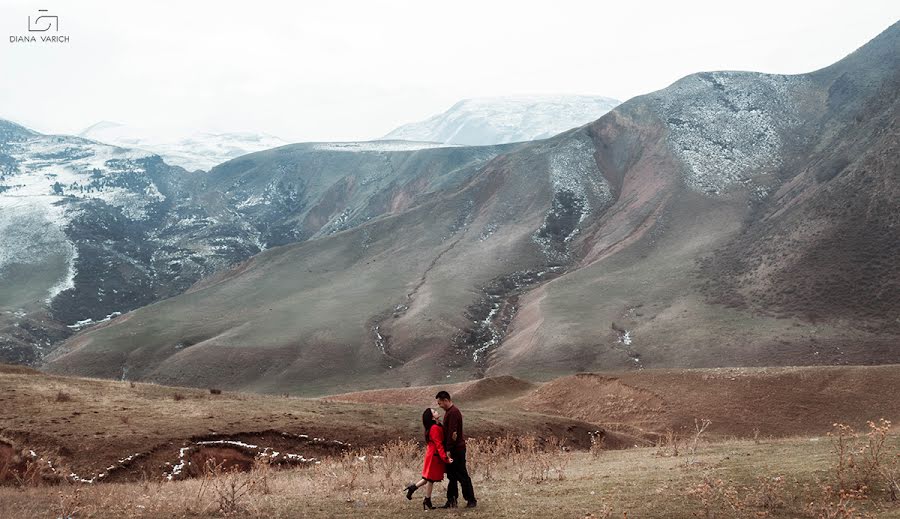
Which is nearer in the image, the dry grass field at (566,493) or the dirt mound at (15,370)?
the dry grass field at (566,493)

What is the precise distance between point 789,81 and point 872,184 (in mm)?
57804

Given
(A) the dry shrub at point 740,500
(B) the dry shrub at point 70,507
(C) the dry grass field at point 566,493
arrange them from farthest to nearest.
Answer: (B) the dry shrub at point 70,507, (C) the dry grass field at point 566,493, (A) the dry shrub at point 740,500

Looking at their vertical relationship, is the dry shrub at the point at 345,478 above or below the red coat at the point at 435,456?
below

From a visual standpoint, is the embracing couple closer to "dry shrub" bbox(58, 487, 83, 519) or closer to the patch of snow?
"dry shrub" bbox(58, 487, 83, 519)

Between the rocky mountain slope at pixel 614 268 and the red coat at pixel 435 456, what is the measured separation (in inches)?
2105

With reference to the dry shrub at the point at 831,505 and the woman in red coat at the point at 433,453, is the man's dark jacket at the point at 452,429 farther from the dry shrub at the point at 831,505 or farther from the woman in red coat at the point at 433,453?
the dry shrub at the point at 831,505

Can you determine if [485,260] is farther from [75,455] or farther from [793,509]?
[793,509]

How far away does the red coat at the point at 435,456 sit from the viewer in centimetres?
1271

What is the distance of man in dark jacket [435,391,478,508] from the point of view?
499 inches

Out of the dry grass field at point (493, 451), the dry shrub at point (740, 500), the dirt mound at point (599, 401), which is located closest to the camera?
the dry shrub at point (740, 500)

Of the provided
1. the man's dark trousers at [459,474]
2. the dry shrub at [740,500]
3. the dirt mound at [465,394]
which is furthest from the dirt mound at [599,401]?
the man's dark trousers at [459,474]

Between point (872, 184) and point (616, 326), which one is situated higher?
point (872, 184)

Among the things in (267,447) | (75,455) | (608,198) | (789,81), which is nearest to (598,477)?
(267,447)

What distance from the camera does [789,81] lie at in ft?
419
